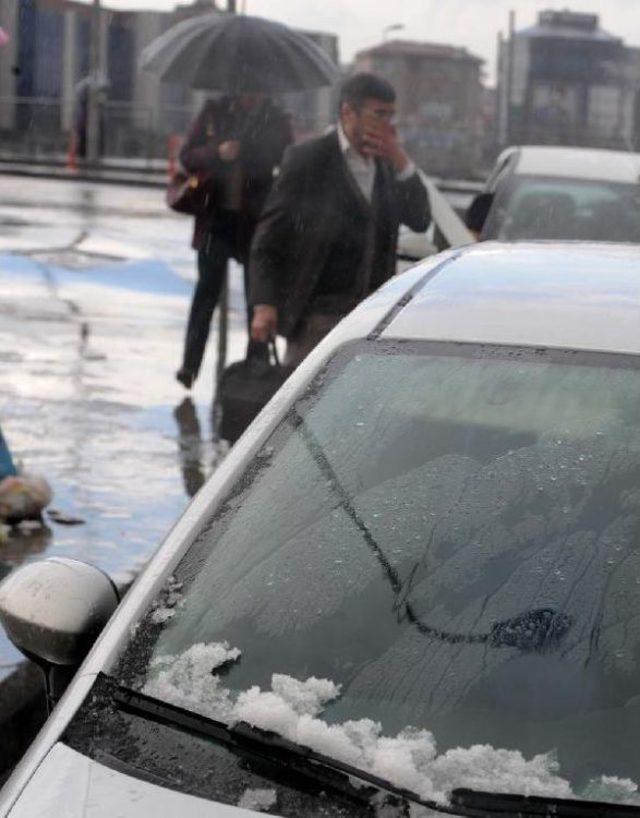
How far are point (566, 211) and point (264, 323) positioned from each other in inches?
100

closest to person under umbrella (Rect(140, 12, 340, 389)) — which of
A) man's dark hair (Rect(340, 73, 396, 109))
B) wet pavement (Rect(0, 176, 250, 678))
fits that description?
wet pavement (Rect(0, 176, 250, 678))

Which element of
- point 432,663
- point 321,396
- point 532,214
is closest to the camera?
point 432,663

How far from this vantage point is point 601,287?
3402mm

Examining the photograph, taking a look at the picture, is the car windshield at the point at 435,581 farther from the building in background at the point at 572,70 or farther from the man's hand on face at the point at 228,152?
the building in background at the point at 572,70

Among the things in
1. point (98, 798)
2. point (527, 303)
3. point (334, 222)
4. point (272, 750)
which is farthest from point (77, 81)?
point (98, 798)

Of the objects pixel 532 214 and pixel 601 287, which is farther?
pixel 532 214

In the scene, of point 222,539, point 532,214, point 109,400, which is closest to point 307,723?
point 222,539

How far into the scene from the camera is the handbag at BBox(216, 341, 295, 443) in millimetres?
6211

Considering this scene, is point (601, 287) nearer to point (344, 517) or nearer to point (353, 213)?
point (344, 517)

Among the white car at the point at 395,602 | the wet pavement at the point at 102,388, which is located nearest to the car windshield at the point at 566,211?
the wet pavement at the point at 102,388

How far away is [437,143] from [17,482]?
170ft

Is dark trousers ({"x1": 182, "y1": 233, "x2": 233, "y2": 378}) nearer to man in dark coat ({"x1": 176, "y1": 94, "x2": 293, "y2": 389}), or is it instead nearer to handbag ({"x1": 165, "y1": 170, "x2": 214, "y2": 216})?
man in dark coat ({"x1": 176, "y1": 94, "x2": 293, "y2": 389})

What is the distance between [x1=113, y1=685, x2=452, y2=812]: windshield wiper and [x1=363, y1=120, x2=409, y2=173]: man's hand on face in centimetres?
481

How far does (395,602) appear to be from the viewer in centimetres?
278
